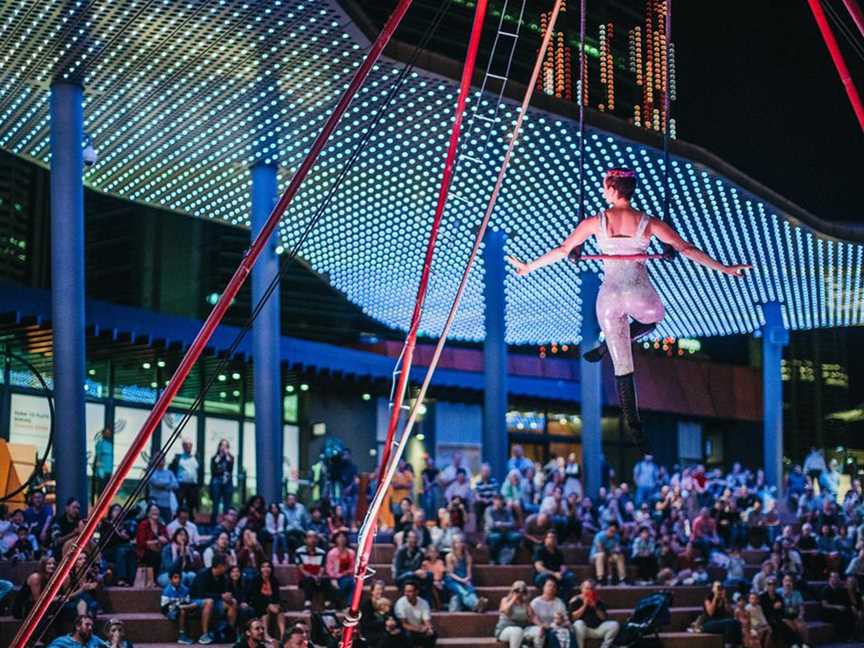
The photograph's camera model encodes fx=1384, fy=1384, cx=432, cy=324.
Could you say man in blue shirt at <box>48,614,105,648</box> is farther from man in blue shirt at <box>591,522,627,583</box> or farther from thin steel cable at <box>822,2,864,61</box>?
thin steel cable at <box>822,2,864,61</box>

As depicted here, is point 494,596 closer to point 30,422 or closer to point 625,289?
point 625,289

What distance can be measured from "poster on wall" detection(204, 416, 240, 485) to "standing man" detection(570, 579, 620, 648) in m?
13.6

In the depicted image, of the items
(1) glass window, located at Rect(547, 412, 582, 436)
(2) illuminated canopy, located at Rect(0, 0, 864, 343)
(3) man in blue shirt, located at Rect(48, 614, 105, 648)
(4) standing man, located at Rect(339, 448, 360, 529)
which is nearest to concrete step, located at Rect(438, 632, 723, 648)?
(3) man in blue shirt, located at Rect(48, 614, 105, 648)

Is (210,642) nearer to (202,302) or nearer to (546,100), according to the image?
(546,100)

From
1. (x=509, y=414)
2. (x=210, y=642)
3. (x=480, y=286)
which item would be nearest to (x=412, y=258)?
(x=480, y=286)

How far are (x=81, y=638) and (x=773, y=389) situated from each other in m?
22.8

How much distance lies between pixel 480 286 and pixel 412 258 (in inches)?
94.7

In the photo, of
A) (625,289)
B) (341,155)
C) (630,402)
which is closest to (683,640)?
(341,155)

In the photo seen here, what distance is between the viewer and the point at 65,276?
1928cm

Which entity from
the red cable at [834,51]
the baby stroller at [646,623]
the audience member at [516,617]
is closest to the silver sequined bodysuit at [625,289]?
the red cable at [834,51]

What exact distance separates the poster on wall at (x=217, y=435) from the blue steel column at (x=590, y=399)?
754cm

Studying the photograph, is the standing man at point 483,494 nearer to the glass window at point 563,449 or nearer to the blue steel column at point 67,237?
the blue steel column at point 67,237

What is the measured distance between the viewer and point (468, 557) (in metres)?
18.0

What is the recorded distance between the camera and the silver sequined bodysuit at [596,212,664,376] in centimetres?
809
